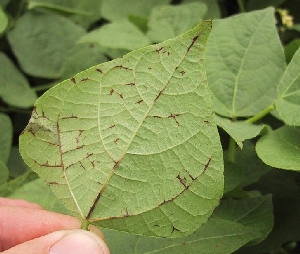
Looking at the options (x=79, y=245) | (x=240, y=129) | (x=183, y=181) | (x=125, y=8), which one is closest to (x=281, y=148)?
(x=240, y=129)

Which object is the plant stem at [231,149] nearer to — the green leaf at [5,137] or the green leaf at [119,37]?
the green leaf at [119,37]

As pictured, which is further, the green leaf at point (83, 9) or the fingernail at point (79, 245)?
the green leaf at point (83, 9)

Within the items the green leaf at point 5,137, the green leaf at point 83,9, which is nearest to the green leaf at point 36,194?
the green leaf at point 5,137

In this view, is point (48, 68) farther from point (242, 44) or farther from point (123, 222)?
point (123, 222)

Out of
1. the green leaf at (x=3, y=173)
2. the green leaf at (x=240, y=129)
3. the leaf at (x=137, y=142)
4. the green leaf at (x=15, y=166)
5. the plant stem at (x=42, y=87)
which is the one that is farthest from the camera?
the plant stem at (x=42, y=87)

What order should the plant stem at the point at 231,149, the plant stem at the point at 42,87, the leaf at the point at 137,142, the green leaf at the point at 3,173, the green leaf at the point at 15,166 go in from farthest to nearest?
the plant stem at the point at 42,87 < the green leaf at the point at 15,166 < the green leaf at the point at 3,173 < the plant stem at the point at 231,149 < the leaf at the point at 137,142

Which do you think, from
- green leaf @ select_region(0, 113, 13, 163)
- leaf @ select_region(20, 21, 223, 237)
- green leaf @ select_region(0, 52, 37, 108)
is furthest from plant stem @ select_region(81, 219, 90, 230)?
green leaf @ select_region(0, 52, 37, 108)
